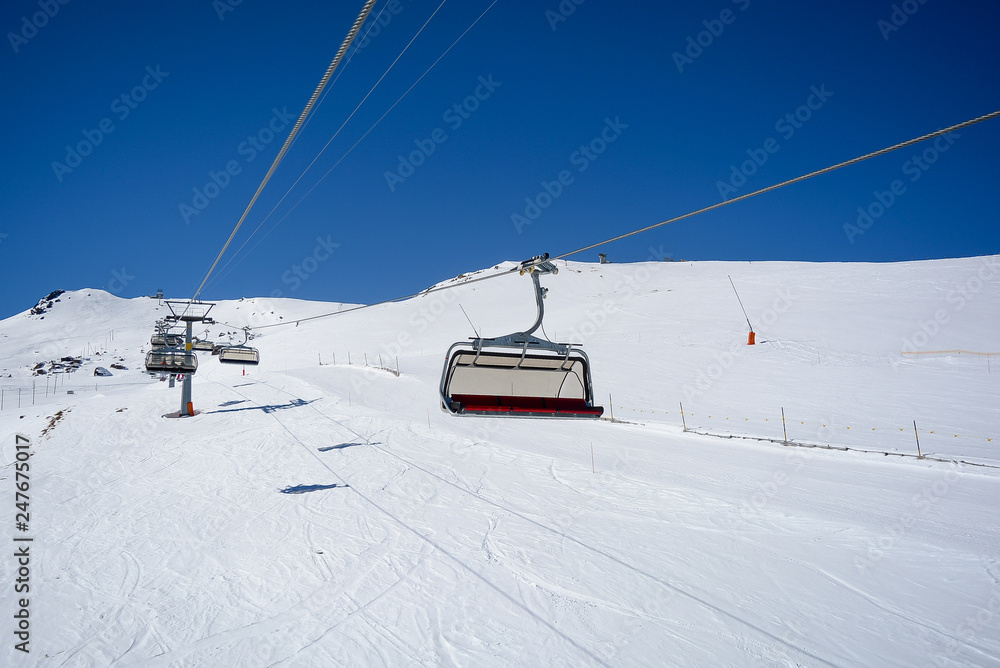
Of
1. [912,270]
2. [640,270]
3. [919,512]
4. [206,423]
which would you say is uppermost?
[640,270]

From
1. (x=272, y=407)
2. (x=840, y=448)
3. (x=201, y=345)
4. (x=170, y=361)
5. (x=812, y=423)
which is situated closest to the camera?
(x=840, y=448)

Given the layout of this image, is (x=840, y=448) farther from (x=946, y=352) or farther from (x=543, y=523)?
(x=946, y=352)

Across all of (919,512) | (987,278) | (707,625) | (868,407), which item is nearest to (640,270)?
(987,278)

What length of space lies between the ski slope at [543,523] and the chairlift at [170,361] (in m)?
3.18

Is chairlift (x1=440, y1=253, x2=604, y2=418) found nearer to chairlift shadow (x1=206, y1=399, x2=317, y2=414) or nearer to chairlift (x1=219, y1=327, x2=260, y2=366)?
chairlift (x1=219, y1=327, x2=260, y2=366)

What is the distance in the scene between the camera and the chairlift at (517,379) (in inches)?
309

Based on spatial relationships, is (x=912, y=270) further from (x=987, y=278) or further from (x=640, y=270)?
(x=640, y=270)

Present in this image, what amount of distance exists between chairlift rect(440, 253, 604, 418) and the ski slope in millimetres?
3108

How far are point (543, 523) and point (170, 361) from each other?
19.4 m

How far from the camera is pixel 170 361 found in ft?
74.5

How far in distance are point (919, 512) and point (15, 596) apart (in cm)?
1840

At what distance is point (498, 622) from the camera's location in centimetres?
762

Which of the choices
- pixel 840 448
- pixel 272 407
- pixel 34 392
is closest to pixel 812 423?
pixel 840 448

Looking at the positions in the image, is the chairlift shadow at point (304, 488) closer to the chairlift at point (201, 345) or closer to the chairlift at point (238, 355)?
the chairlift at point (238, 355)
